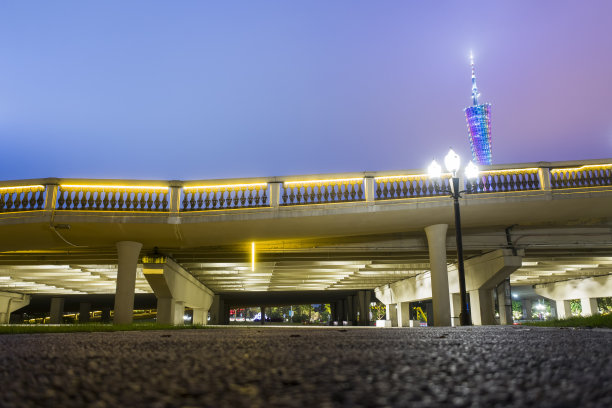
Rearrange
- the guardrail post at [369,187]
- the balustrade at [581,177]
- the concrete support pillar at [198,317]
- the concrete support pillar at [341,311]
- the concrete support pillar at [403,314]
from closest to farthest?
1. the balustrade at [581,177]
2. the guardrail post at [369,187]
3. the concrete support pillar at [198,317]
4. the concrete support pillar at [403,314]
5. the concrete support pillar at [341,311]

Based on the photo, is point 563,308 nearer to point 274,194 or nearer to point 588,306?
point 588,306

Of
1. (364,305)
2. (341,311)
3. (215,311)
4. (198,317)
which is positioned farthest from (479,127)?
(198,317)

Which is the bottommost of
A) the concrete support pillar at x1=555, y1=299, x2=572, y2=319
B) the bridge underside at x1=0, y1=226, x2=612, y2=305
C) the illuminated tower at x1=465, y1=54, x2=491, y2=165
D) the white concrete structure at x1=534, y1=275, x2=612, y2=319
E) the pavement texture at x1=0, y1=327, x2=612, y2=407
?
the pavement texture at x1=0, y1=327, x2=612, y2=407

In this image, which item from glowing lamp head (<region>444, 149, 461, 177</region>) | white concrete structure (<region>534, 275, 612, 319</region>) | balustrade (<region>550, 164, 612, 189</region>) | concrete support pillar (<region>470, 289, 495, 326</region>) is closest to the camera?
glowing lamp head (<region>444, 149, 461, 177</region>)

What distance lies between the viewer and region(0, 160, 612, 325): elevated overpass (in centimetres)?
2012

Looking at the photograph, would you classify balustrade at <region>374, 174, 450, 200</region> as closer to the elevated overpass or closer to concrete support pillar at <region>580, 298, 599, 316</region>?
the elevated overpass

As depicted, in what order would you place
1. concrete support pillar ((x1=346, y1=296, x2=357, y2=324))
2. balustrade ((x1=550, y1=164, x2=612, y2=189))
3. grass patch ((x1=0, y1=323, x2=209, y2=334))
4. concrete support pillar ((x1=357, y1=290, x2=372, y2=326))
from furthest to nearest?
concrete support pillar ((x1=346, y1=296, x2=357, y2=324))
concrete support pillar ((x1=357, y1=290, x2=372, y2=326))
balustrade ((x1=550, y1=164, x2=612, y2=189))
grass patch ((x1=0, y1=323, x2=209, y2=334))

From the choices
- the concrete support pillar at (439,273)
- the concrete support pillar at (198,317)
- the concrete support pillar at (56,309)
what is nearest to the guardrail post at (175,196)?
the concrete support pillar at (439,273)

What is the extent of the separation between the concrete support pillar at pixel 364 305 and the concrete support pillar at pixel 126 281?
34948mm

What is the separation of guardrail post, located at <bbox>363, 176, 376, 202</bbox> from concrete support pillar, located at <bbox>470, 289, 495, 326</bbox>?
12373 mm

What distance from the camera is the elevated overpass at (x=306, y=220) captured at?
792 inches

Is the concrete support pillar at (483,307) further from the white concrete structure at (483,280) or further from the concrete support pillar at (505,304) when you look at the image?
the concrete support pillar at (505,304)

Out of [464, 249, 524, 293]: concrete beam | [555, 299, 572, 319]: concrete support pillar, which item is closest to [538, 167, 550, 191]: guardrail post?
[464, 249, 524, 293]: concrete beam

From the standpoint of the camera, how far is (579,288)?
46.2 m
